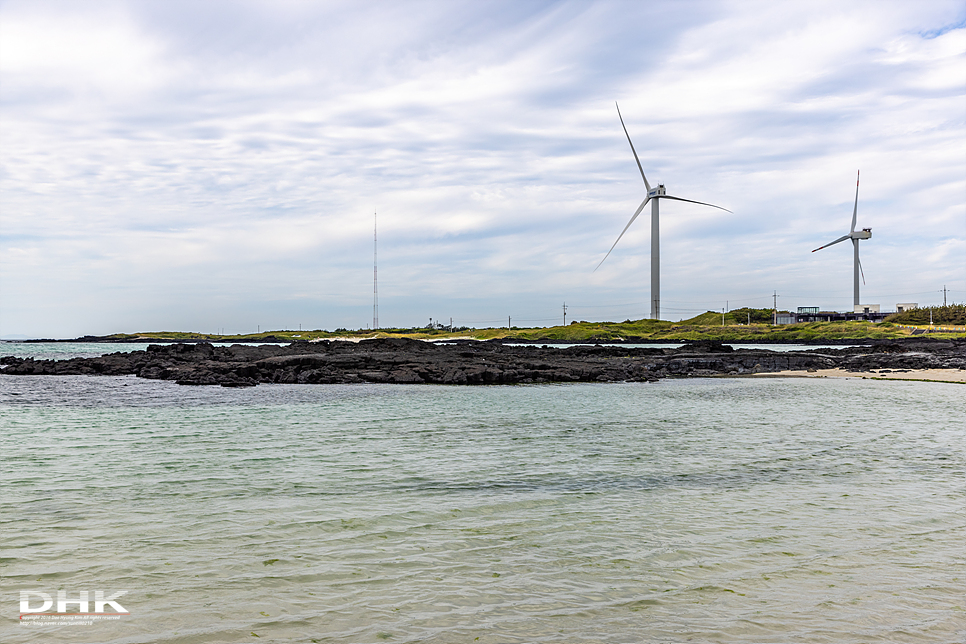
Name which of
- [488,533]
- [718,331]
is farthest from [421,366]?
[718,331]

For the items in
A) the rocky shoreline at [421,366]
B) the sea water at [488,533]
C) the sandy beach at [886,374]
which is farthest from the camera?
the sandy beach at [886,374]

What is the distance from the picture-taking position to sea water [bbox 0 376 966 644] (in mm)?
5996

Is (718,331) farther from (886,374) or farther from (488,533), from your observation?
(488,533)

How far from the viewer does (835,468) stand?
45.0 feet

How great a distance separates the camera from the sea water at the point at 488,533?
19.7 ft

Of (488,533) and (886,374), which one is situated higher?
(488,533)

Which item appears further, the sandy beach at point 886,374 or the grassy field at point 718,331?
the grassy field at point 718,331

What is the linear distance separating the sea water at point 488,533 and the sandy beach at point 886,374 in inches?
1150

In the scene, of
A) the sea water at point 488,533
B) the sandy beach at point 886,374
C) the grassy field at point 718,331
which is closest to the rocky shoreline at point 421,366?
the sandy beach at point 886,374

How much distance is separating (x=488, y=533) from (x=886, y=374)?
50.4 metres

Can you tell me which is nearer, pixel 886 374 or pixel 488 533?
pixel 488 533

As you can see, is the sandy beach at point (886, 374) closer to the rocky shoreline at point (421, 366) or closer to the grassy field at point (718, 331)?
the rocky shoreline at point (421, 366)

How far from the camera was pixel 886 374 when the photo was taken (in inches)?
1922

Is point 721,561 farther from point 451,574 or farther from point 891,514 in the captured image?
Answer: point 891,514
